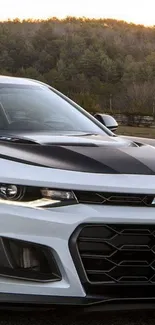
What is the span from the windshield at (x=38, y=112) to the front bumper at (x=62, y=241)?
137cm

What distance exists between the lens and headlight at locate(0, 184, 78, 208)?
2.94m

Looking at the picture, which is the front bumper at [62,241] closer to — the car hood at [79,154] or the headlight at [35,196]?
the headlight at [35,196]

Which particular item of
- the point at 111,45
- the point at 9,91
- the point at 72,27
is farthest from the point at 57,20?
the point at 9,91

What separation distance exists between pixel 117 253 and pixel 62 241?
274 millimetres

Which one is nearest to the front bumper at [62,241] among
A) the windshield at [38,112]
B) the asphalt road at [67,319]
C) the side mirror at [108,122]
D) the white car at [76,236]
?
the white car at [76,236]

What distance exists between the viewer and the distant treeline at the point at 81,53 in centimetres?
9869

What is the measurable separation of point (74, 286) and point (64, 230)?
0.28 m

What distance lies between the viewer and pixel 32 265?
9.68 feet

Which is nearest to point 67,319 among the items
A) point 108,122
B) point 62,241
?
point 62,241

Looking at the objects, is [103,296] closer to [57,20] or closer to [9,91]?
[9,91]

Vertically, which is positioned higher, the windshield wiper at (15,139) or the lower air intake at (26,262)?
the windshield wiper at (15,139)

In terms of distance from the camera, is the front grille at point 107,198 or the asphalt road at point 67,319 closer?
the front grille at point 107,198

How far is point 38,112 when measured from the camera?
15.0 feet

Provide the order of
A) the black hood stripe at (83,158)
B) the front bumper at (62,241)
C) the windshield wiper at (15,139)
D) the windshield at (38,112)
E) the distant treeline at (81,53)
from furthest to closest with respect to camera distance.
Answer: the distant treeline at (81,53) < the windshield at (38,112) < the windshield wiper at (15,139) < the black hood stripe at (83,158) < the front bumper at (62,241)
